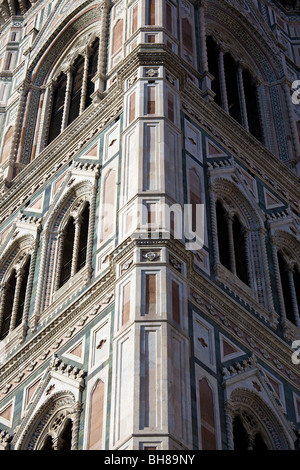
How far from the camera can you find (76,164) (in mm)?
23328

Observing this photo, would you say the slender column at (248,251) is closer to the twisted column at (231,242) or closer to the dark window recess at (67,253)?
the twisted column at (231,242)

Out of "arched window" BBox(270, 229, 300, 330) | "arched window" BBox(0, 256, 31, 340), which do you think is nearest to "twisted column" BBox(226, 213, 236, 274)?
"arched window" BBox(270, 229, 300, 330)

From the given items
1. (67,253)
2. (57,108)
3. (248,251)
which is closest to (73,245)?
(67,253)

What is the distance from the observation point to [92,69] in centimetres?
2712

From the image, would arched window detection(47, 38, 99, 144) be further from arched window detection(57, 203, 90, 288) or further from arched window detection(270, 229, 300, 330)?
arched window detection(270, 229, 300, 330)

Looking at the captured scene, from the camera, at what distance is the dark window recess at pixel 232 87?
2653 centimetres

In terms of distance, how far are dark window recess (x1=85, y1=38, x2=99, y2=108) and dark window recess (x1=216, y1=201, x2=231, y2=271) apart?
4861 mm

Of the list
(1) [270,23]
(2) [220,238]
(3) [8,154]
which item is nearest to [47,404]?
(2) [220,238]

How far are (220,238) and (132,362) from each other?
517 centimetres

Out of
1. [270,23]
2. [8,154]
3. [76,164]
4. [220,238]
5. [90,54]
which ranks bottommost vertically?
[220,238]

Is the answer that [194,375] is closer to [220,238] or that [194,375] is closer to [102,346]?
[102,346]

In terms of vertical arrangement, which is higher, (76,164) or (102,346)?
(76,164)

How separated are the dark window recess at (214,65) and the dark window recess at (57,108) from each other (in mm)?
3040

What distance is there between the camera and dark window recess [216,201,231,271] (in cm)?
2114
